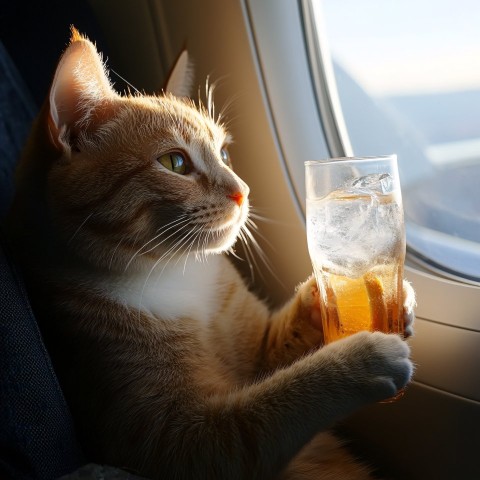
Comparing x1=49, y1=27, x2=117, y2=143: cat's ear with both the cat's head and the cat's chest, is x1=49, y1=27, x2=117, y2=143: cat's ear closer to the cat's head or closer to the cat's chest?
the cat's head

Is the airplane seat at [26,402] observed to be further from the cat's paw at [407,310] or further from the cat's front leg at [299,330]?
the cat's paw at [407,310]

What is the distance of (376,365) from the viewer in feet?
2.93

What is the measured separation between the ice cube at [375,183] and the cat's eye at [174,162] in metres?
0.32

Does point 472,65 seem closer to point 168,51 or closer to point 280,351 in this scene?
point 280,351

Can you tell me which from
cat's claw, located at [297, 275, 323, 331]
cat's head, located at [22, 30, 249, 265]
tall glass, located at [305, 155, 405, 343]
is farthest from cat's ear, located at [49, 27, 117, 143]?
cat's claw, located at [297, 275, 323, 331]

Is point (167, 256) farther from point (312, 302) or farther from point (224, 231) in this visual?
point (312, 302)

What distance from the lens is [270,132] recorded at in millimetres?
1391

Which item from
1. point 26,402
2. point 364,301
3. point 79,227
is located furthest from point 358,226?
point 26,402

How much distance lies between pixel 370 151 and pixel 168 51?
62cm

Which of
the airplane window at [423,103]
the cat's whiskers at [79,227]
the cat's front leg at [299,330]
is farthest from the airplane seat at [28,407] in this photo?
the airplane window at [423,103]

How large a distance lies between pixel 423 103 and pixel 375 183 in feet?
1.51

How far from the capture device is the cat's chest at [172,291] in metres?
1.07

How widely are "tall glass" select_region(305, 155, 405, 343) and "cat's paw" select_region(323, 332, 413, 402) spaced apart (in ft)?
0.21

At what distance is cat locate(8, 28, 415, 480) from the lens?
900mm
